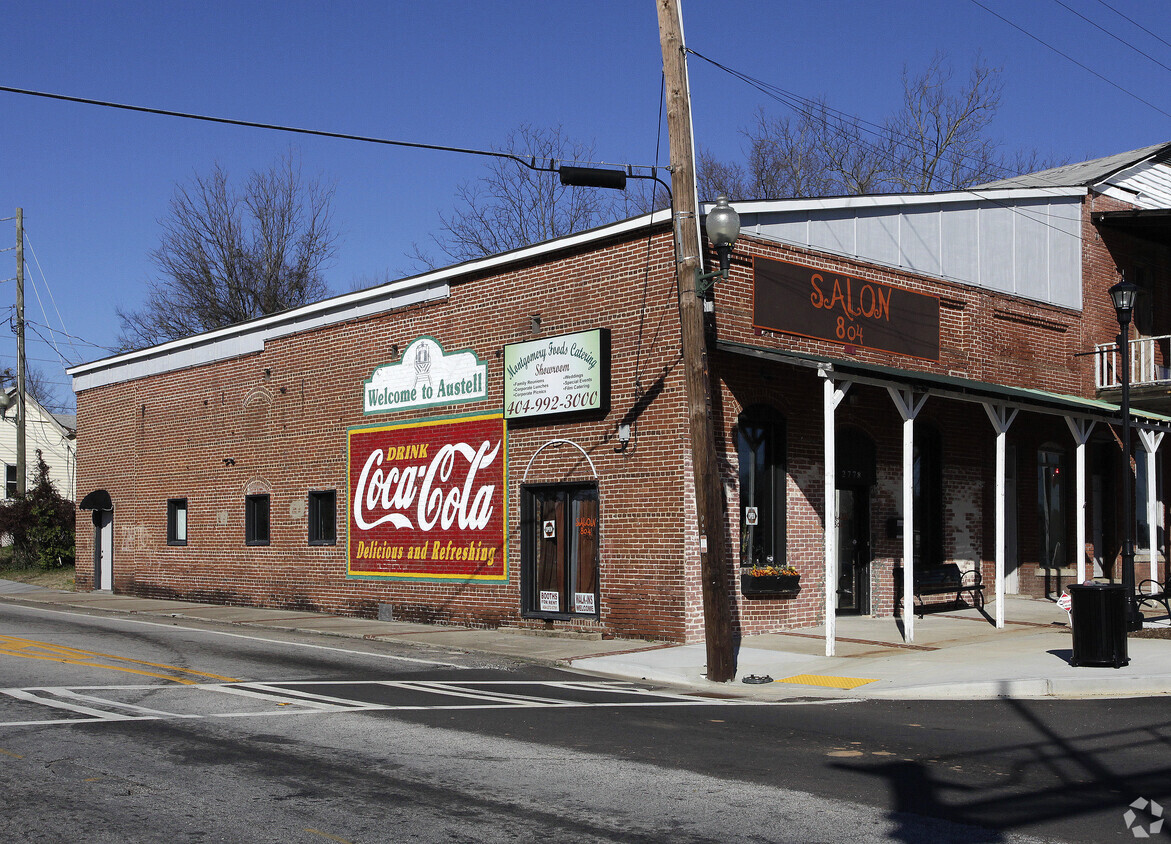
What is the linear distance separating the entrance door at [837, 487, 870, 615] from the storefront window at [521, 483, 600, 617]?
14.0 ft

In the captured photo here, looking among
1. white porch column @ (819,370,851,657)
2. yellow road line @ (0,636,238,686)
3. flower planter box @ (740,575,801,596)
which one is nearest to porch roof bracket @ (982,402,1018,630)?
flower planter box @ (740,575,801,596)

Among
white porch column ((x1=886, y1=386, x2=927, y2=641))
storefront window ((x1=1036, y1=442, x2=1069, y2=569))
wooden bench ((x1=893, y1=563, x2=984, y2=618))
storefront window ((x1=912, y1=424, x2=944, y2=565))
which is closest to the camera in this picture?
white porch column ((x1=886, y1=386, x2=927, y2=641))

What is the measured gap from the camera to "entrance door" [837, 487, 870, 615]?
19.0 meters

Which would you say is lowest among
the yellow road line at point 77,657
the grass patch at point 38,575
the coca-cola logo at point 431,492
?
the grass patch at point 38,575

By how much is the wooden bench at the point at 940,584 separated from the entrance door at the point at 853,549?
0.63m

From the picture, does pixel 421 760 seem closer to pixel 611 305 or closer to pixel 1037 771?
pixel 1037 771

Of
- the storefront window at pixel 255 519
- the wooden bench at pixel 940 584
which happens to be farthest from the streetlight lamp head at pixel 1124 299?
the storefront window at pixel 255 519

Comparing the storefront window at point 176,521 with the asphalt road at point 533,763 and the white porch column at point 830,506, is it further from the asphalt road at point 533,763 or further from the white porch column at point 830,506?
the white porch column at point 830,506

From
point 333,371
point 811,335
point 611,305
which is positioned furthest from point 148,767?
point 333,371

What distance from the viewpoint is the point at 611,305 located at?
17.6 metres

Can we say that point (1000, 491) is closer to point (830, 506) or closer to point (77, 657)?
point (830, 506)

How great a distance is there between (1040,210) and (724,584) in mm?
14105

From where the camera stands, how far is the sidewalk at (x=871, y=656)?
12.2 m

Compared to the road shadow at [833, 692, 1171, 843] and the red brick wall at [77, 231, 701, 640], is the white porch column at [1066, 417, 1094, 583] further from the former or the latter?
the road shadow at [833, 692, 1171, 843]
